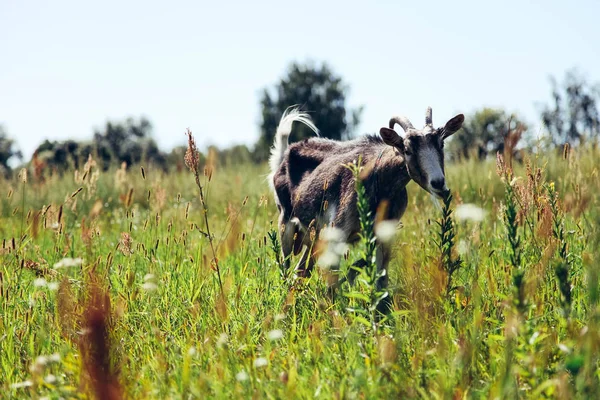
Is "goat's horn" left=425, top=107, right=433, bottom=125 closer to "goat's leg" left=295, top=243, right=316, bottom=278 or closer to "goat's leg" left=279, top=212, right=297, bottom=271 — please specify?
"goat's leg" left=295, top=243, right=316, bottom=278

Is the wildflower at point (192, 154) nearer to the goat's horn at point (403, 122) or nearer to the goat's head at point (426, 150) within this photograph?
the goat's head at point (426, 150)

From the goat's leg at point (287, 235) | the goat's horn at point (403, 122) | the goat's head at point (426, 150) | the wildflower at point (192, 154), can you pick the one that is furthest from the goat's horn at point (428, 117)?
the wildflower at point (192, 154)

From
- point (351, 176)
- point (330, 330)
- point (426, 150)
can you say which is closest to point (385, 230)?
point (330, 330)

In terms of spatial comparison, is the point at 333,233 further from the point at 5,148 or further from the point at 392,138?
the point at 5,148

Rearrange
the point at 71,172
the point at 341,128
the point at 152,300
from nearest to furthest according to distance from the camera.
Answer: the point at 152,300, the point at 71,172, the point at 341,128

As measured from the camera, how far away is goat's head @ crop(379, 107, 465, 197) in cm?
361

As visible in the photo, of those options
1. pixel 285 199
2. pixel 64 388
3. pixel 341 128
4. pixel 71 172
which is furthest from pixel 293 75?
pixel 64 388

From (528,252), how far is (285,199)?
2517mm

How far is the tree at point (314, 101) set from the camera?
2169 inches

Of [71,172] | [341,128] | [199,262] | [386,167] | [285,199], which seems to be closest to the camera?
[199,262]

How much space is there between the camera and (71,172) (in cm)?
1112

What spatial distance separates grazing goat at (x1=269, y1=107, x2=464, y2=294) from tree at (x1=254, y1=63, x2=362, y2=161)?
1920 inches

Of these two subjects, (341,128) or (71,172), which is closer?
(71,172)

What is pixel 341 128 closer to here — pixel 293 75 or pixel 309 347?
pixel 293 75
